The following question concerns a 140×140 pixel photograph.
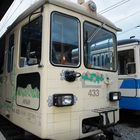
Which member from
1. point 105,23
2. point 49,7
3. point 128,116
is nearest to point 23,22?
point 49,7

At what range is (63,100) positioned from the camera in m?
3.32

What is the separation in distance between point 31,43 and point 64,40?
0.54 meters

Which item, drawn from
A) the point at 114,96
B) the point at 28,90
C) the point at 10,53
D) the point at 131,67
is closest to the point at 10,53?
the point at 10,53

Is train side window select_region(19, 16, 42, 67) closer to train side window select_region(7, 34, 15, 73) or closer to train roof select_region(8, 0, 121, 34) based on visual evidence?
train roof select_region(8, 0, 121, 34)

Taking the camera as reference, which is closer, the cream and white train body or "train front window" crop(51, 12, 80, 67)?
the cream and white train body

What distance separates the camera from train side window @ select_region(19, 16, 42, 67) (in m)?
3.47

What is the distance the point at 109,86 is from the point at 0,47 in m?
2.82

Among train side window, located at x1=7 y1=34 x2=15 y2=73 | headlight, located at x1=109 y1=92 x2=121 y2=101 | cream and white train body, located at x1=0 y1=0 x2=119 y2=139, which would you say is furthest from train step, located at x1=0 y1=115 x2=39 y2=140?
headlight, located at x1=109 y1=92 x2=121 y2=101

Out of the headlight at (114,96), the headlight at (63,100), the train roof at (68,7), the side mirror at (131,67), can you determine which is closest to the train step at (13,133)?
the headlight at (63,100)

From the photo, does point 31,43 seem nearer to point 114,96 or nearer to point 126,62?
point 114,96

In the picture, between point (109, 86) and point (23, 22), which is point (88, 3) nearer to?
point (23, 22)

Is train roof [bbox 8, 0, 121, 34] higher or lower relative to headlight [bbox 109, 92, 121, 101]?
higher

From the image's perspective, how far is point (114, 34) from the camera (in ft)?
15.3

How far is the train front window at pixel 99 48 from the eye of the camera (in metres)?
3.93
